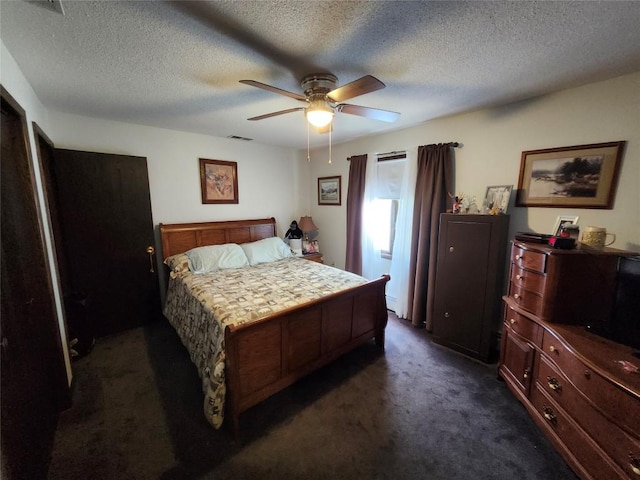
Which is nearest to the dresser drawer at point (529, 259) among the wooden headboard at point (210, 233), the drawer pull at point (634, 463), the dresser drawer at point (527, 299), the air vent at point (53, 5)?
the dresser drawer at point (527, 299)

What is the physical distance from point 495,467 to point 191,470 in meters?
1.76

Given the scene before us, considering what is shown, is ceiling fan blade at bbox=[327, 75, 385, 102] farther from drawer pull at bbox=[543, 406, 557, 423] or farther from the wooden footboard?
drawer pull at bbox=[543, 406, 557, 423]

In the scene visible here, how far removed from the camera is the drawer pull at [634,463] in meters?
1.08

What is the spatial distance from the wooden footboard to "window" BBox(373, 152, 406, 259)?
1.13m

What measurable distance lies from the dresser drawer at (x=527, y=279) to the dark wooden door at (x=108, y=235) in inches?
148

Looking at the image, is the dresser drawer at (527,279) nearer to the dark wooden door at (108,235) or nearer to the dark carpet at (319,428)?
the dark carpet at (319,428)

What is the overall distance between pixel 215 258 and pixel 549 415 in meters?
3.25

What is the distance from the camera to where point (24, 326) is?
144 centimetres

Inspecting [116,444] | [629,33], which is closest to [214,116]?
[116,444]

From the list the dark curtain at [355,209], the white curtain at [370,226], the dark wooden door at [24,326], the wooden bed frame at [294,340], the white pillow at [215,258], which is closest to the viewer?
the dark wooden door at [24,326]

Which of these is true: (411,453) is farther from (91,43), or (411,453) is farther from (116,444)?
(91,43)

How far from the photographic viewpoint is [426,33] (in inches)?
52.8

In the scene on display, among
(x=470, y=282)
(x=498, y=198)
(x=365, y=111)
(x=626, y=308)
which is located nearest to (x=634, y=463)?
(x=626, y=308)

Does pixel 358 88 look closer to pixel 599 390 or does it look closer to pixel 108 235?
pixel 599 390
